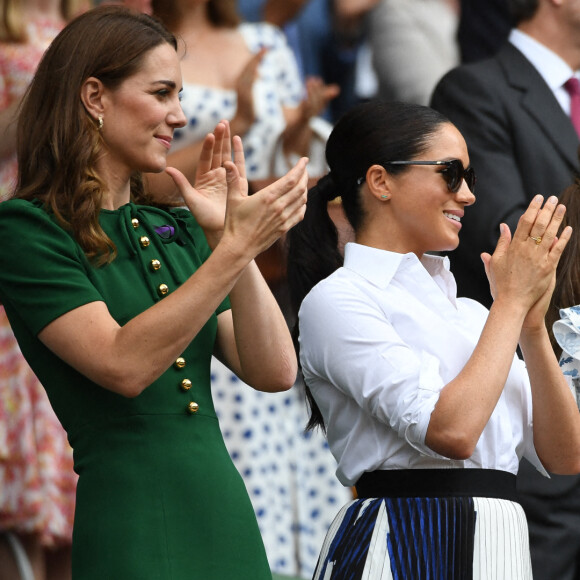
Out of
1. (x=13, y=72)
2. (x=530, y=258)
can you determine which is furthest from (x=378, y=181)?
(x=13, y=72)

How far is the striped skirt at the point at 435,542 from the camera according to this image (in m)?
2.75

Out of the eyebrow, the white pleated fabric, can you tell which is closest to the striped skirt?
the white pleated fabric

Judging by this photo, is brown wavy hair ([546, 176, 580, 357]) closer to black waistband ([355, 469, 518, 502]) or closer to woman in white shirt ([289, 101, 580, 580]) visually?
woman in white shirt ([289, 101, 580, 580])

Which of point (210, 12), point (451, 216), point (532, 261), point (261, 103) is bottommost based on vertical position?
point (532, 261)

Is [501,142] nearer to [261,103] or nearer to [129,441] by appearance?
[261,103]

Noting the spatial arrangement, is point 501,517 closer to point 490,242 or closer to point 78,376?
point 78,376

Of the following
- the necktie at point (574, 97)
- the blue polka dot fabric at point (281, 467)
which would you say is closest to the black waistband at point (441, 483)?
the blue polka dot fabric at point (281, 467)

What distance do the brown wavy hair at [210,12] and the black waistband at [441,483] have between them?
2.61m

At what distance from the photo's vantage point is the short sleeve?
260 cm

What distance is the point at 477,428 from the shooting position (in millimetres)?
2719

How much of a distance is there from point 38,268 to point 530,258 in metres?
1.08

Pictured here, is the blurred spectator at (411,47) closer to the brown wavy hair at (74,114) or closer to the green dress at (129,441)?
the brown wavy hair at (74,114)

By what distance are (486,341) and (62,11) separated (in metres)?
2.71

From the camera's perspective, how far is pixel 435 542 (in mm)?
2770
